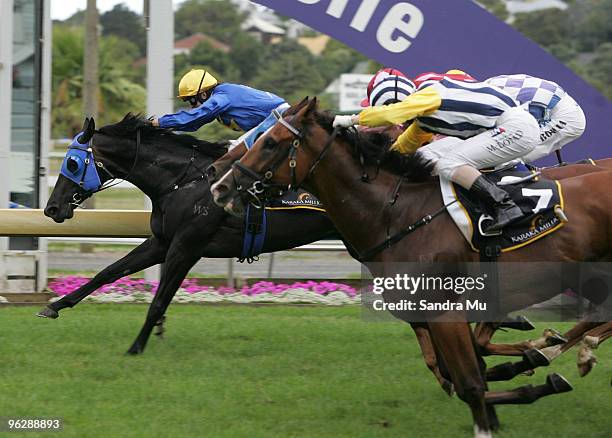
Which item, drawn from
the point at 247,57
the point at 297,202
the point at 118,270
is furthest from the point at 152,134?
the point at 247,57

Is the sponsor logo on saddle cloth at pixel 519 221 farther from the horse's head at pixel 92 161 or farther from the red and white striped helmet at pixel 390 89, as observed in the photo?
the horse's head at pixel 92 161

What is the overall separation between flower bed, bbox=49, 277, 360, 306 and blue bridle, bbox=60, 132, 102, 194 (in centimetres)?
221

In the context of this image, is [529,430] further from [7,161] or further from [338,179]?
[7,161]

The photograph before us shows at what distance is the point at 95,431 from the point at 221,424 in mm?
679

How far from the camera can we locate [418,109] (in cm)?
535

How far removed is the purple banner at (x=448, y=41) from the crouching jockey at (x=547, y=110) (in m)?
2.37

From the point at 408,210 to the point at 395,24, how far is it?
4.67 m

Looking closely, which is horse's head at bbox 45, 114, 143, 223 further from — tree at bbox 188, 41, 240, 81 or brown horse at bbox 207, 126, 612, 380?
tree at bbox 188, 41, 240, 81

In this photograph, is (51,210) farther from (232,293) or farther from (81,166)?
(232,293)

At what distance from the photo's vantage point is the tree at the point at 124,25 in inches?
3322

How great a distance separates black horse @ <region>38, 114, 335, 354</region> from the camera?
7.52m

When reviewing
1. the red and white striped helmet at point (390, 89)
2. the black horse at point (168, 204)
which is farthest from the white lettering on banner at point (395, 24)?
the red and white striped helmet at point (390, 89)

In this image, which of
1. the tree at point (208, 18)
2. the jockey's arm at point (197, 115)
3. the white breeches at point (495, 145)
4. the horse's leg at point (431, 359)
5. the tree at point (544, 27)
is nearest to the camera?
the white breeches at point (495, 145)

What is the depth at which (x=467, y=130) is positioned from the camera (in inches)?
225
